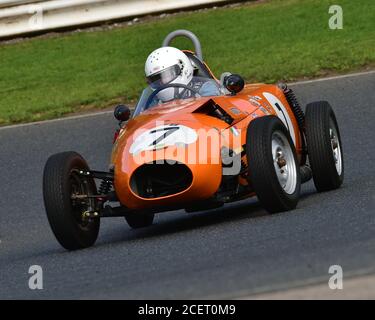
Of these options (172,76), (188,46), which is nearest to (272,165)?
(172,76)

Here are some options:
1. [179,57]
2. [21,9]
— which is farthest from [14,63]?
[179,57]

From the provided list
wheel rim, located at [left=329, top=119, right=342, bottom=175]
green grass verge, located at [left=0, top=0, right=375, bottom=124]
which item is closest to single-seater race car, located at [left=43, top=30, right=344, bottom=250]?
wheel rim, located at [left=329, top=119, right=342, bottom=175]

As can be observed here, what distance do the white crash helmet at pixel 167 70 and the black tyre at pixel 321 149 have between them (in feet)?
3.15

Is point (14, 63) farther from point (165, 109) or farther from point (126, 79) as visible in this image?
point (165, 109)

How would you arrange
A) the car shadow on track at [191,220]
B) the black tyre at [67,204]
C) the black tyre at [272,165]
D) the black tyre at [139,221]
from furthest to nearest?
the black tyre at [139,221] < the car shadow on track at [191,220] < the black tyre at [67,204] < the black tyre at [272,165]

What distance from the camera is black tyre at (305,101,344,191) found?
9.88m

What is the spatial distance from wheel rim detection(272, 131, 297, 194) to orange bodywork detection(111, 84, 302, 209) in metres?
0.21

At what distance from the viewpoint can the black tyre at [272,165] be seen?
28.4ft

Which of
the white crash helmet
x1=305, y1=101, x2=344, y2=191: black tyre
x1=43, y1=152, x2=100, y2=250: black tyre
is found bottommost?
x1=43, y1=152, x2=100, y2=250: black tyre

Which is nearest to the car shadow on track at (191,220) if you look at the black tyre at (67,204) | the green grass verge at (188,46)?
the black tyre at (67,204)

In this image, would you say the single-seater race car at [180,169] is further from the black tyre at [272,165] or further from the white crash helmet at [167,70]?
the white crash helmet at [167,70]

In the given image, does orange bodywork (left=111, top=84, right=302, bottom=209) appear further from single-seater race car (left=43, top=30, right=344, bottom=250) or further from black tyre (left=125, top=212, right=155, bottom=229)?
black tyre (left=125, top=212, right=155, bottom=229)

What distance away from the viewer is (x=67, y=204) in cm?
880

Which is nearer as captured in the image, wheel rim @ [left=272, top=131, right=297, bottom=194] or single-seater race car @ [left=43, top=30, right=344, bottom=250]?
single-seater race car @ [left=43, top=30, right=344, bottom=250]
